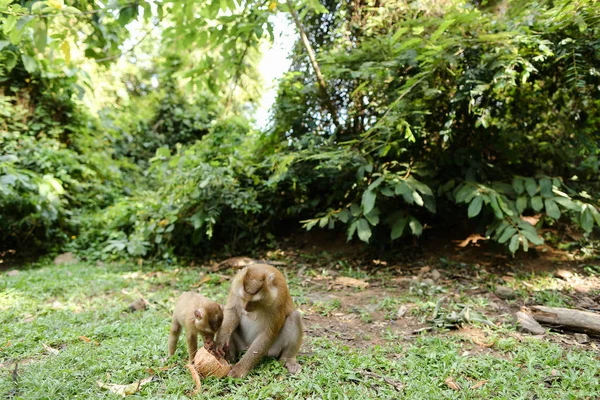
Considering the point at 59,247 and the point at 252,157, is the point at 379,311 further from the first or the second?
the point at 59,247

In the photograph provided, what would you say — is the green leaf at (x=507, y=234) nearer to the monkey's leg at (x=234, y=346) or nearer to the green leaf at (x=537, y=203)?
the green leaf at (x=537, y=203)

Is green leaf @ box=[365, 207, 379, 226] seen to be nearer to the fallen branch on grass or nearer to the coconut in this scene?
the fallen branch on grass

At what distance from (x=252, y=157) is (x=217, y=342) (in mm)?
4423

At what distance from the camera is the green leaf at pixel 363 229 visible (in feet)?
17.5

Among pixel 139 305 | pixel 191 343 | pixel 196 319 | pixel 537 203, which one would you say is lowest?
pixel 139 305

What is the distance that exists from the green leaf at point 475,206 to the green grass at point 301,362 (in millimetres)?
1572

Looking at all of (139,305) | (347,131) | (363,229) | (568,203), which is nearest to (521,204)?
(568,203)

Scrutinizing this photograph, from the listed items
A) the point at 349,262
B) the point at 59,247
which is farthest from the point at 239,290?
the point at 59,247

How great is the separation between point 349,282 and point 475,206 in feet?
6.13

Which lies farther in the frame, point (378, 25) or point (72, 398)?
point (378, 25)

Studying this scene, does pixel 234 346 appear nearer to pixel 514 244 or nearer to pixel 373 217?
pixel 373 217

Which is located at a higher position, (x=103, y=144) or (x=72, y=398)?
(x=103, y=144)

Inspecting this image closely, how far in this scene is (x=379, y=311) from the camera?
14.9 feet

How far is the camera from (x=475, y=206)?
5.02 metres
